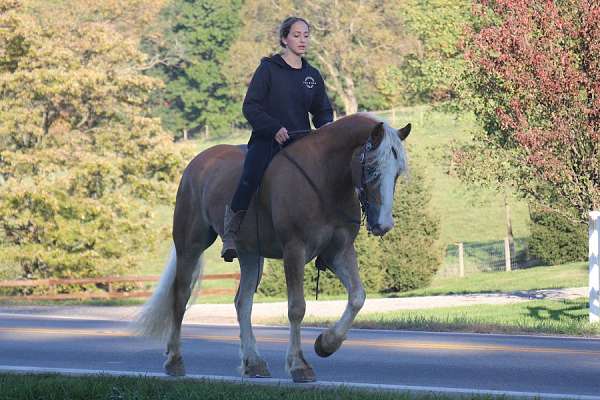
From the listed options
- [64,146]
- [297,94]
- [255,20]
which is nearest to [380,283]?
[64,146]

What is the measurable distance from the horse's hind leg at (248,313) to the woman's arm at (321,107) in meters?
1.34

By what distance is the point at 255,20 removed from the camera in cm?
9038

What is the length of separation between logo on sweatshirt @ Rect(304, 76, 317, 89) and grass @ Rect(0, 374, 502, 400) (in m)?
2.59

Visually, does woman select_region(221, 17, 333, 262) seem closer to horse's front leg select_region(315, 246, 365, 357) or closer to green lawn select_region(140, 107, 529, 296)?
horse's front leg select_region(315, 246, 365, 357)

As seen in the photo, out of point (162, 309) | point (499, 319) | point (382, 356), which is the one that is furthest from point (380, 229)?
point (499, 319)

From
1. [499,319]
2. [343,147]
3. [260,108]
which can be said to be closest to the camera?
[343,147]

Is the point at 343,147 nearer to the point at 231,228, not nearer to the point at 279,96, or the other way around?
the point at 279,96

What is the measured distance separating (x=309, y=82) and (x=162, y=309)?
2.66 metres

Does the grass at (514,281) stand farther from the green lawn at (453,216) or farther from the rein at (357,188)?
the rein at (357,188)

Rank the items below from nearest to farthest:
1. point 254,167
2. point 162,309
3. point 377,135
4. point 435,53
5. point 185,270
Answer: point 377,135 → point 254,167 → point 185,270 → point 162,309 → point 435,53

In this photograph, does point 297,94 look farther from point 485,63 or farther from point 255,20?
point 255,20

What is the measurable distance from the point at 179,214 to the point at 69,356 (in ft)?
8.98

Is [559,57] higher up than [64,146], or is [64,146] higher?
[559,57]

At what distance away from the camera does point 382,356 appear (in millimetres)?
11984
